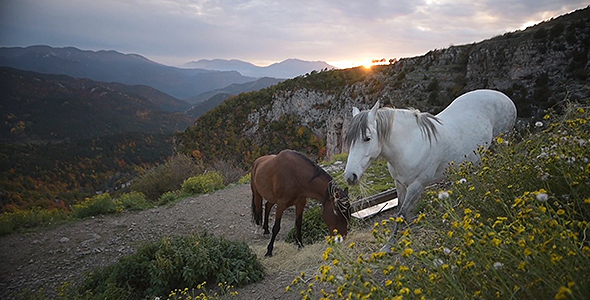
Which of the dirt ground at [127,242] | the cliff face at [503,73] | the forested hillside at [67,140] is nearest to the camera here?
the dirt ground at [127,242]

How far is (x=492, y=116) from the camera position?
3867mm

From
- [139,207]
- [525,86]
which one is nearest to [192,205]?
[139,207]

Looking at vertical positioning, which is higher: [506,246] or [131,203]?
[506,246]

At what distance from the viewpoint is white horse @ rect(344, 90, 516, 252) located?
2.72 m

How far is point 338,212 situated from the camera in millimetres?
3832

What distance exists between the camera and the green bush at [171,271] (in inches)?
134

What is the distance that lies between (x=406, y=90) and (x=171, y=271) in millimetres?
17372

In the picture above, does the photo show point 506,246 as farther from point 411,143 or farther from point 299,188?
point 299,188

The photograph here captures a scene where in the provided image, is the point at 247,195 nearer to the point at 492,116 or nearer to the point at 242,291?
the point at 242,291

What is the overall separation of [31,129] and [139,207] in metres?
66.6

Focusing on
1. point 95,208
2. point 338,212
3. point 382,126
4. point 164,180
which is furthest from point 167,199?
point 382,126

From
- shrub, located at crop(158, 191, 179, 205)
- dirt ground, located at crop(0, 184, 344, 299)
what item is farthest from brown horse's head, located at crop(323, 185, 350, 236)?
shrub, located at crop(158, 191, 179, 205)

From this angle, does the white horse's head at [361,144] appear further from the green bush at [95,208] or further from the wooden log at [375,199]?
the green bush at [95,208]

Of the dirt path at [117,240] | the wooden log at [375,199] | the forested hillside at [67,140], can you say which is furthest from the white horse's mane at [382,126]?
the forested hillside at [67,140]
